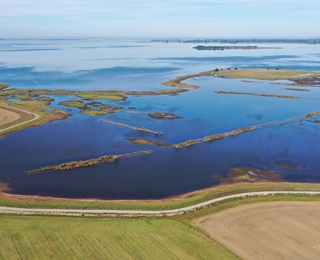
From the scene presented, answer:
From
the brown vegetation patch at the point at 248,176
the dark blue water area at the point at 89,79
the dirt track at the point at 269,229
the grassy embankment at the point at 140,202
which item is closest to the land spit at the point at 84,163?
the grassy embankment at the point at 140,202

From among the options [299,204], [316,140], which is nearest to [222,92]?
[316,140]

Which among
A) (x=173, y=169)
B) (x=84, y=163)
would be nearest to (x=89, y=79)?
(x=84, y=163)

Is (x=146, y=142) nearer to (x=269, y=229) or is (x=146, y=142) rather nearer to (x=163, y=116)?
(x=163, y=116)

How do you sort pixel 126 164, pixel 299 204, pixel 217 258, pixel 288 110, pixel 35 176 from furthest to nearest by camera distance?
pixel 288 110
pixel 126 164
pixel 35 176
pixel 299 204
pixel 217 258

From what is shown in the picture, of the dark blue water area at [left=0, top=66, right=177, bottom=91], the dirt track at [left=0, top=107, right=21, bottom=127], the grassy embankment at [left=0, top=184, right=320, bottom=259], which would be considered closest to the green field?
the grassy embankment at [left=0, top=184, right=320, bottom=259]

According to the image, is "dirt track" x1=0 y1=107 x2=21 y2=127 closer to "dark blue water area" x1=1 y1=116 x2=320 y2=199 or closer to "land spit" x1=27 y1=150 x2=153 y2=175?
"dark blue water area" x1=1 y1=116 x2=320 y2=199

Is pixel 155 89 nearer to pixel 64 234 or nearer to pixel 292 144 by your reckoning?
pixel 292 144
